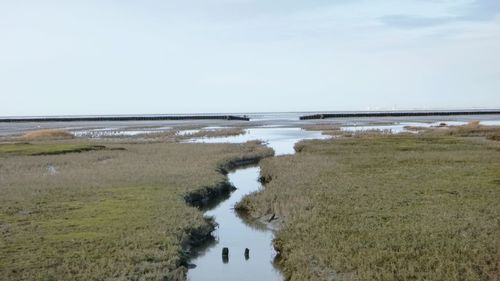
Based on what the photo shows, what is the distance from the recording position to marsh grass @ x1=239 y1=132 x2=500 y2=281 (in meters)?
14.3

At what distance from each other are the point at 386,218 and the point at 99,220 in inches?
427

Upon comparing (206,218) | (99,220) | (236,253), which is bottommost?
(236,253)

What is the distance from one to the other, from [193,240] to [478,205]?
11339mm

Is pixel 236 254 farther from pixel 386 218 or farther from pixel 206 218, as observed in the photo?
pixel 386 218

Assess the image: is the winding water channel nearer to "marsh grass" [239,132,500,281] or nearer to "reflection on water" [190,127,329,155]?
"marsh grass" [239,132,500,281]

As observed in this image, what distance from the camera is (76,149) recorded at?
53500 millimetres

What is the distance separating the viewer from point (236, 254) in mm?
19172

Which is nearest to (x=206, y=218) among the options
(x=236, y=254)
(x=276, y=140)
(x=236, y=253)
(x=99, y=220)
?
(x=236, y=253)

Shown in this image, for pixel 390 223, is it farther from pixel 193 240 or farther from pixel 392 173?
pixel 392 173

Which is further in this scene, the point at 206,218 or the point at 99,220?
the point at 206,218

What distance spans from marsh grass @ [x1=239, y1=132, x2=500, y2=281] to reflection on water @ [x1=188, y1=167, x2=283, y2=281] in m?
0.69

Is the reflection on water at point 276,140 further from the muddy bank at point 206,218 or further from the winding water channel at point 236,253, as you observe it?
the winding water channel at point 236,253

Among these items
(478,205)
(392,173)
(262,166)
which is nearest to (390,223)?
(478,205)

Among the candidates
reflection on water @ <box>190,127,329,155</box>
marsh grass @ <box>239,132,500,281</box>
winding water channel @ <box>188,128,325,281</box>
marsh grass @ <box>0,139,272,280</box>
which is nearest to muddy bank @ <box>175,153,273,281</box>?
marsh grass @ <box>0,139,272,280</box>
